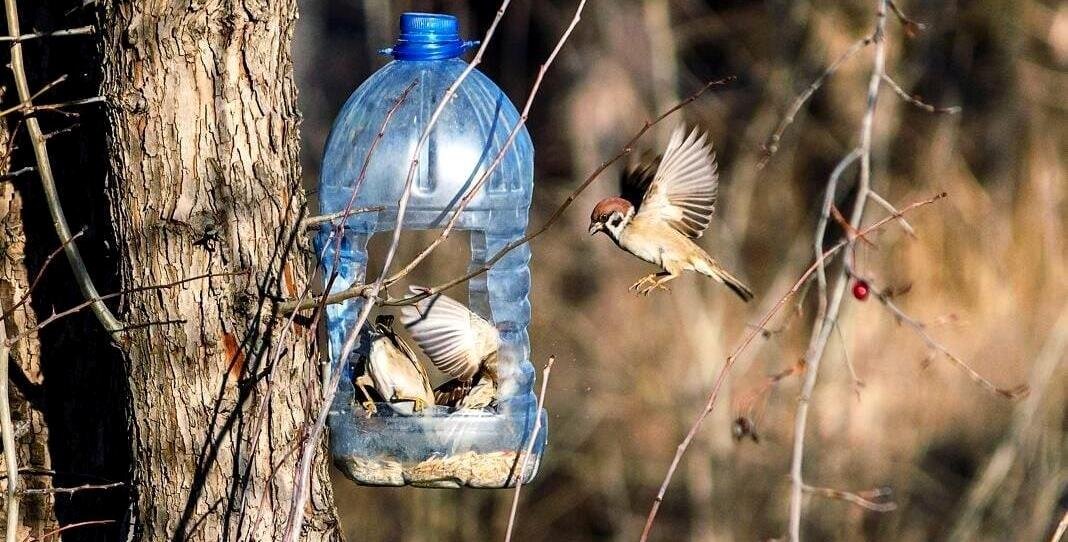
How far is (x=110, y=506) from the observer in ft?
9.58

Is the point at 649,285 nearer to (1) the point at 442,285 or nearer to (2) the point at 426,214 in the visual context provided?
(2) the point at 426,214

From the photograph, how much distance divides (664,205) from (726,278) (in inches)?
18.7

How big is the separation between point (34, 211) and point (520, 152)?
112 centimetres

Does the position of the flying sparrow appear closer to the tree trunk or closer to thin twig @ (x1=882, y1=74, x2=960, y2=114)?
thin twig @ (x1=882, y1=74, x2=960, y2=114)

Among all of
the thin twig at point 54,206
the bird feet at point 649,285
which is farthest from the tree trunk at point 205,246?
the bird feet at point 649,285

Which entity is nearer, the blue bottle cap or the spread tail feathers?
the blue bottle cap

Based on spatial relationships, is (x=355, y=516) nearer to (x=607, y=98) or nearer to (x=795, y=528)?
(x=607, y=98)

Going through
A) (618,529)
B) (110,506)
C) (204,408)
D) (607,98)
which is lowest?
(618,529)

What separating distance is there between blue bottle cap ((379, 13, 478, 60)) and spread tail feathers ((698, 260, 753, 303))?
4.15 ft

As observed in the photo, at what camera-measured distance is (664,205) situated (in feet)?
11.1

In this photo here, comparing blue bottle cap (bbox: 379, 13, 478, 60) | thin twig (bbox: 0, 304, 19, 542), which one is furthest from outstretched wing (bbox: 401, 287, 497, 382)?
thin twig (bbox: 0, 304, 19, 542)

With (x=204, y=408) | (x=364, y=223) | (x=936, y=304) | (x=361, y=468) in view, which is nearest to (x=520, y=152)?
(x=364, y=223)

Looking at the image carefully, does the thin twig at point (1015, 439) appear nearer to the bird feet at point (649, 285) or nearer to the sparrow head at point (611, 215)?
the bird feet at point (649, 285)

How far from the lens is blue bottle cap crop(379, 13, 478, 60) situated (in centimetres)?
277
